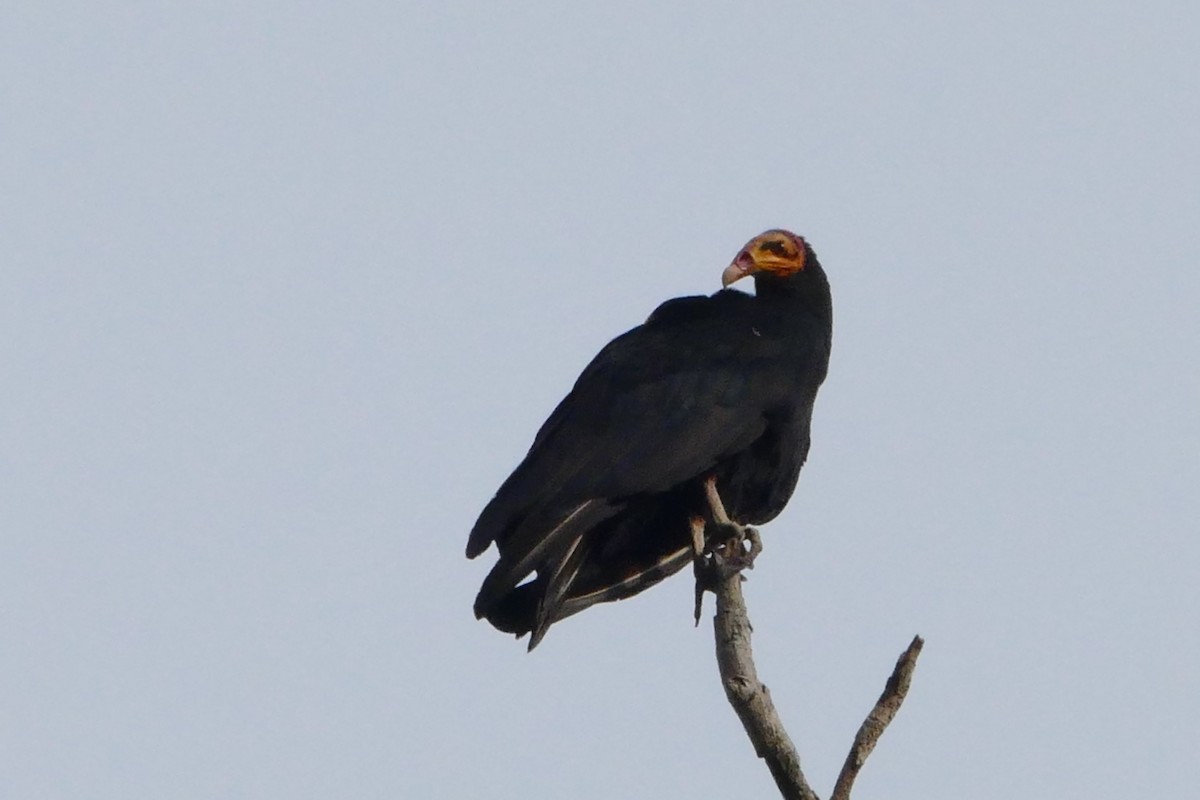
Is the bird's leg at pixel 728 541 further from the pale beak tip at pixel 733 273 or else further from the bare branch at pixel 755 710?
the pale beak tip at pixel 733 273

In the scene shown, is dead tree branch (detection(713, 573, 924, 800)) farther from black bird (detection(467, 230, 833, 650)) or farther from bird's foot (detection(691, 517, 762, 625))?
black bird (detection(467, 230, 833, 650))

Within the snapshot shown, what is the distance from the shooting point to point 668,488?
17.9ft

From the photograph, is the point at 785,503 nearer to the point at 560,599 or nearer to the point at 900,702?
the point at 560,599

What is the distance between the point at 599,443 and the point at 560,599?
18.8 inches

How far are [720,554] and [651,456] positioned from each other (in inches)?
17.1

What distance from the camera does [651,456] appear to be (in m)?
5.46

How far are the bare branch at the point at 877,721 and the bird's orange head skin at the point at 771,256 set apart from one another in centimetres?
203

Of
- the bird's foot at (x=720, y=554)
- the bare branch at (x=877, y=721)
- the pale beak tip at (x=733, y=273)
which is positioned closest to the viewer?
the bare branch at (x=877, y=721)

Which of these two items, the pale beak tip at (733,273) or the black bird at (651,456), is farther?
the pale beak tip at (733,273)

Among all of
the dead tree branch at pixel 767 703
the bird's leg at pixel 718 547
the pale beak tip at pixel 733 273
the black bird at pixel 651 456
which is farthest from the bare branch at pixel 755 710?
the pale beak tip at pixel 733 273

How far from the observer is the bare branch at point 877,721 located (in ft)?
15.2

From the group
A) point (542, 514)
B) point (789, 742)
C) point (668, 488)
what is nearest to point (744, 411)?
point (668, 488)

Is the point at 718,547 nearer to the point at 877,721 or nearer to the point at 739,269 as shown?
the point at 877,721

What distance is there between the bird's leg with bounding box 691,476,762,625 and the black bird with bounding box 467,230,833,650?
47mm
